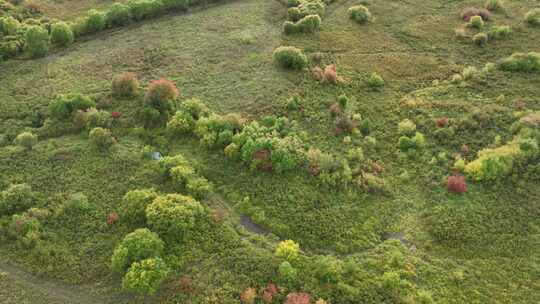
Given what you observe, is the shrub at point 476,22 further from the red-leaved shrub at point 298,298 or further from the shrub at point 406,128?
the red-leaved shrub at point 298,298

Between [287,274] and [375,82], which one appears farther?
[375,82]

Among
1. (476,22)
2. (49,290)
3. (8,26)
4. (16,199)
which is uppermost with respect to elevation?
(8,26)

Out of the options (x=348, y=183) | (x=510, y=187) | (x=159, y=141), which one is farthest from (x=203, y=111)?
(x=510, y=187)

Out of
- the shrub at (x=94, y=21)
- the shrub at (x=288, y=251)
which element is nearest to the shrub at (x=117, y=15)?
the shrub at (x=94, y=21)

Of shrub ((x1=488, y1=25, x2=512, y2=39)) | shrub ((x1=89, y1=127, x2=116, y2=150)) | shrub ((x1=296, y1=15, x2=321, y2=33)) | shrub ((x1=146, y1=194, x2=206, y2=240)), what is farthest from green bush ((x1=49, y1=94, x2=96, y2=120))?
shrub ((x1=488, y1=25, x2=512, y2=39))

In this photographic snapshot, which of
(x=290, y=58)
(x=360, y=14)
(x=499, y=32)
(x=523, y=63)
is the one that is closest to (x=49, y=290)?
(x=290, y=58)

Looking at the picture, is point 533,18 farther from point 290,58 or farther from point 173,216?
point 173,216

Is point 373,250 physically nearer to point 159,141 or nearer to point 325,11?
point 159,141

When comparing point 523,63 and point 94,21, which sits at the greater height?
point 94,21
